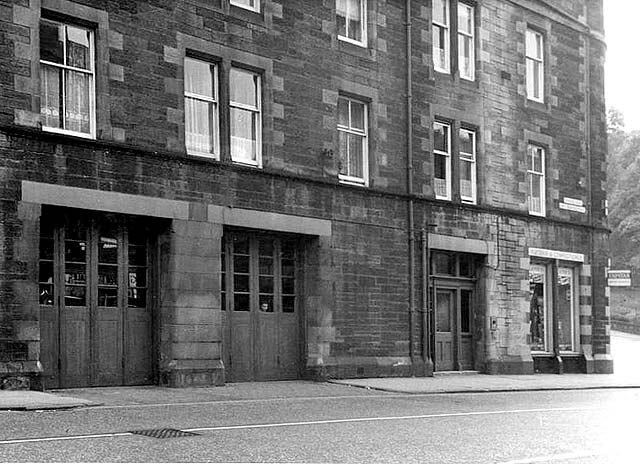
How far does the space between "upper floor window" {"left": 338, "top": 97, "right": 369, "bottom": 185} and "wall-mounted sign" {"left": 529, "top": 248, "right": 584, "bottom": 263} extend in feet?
25.1

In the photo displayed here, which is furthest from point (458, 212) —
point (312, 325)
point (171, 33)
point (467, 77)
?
point (171, 33)

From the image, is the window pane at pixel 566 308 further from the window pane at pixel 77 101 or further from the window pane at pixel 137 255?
the window pane at pixel 77 101

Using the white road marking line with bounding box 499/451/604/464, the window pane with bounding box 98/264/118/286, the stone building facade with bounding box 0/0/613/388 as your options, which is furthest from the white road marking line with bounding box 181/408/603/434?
the window pane with bounding box 98/264/118/286

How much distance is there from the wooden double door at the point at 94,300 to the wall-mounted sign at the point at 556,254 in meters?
13.9

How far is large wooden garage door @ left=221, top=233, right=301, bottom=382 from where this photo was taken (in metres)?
21.4

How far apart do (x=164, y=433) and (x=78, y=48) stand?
9257 mm

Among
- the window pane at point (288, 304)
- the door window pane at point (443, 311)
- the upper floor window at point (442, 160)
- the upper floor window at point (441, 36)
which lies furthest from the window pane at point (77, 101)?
the door window pane at point (443, 311)

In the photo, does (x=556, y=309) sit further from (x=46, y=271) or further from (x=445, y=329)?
(x=46, y=271)

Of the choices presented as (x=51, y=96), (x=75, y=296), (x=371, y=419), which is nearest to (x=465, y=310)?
(x=75, y=296)

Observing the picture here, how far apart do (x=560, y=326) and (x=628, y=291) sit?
51331mm

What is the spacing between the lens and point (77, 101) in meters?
18.6

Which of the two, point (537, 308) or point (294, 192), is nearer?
point (294, 192)

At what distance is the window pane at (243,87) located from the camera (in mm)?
21547

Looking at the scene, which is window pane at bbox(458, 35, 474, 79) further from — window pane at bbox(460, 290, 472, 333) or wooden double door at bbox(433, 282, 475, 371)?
window pane at bbox(460, 290, 472, 333)
